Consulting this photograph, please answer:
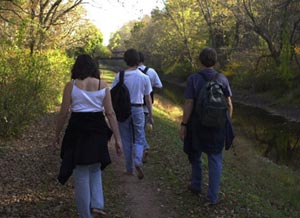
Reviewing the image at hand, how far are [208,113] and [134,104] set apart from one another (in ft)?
5.91

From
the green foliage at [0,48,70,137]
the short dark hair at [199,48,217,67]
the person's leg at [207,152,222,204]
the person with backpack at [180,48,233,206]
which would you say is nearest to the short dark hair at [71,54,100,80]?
the person with backpack at [180,48,233,206]

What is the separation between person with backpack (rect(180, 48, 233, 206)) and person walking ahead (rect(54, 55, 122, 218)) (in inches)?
58.1

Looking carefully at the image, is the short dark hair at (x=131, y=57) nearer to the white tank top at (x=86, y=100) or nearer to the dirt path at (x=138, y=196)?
the dirt path at (x=138, y=196)

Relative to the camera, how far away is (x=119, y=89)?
7.17 metres

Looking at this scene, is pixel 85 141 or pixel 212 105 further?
pixel 212 105

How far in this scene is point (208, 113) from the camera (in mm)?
5934

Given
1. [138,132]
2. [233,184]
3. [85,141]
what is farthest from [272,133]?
[85,141]

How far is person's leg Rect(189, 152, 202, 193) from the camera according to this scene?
21.6 feet

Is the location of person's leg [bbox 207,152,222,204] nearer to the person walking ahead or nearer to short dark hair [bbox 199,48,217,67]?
short dark hair [bbox 199,48,217,67]

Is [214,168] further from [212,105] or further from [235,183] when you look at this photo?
[235,183]

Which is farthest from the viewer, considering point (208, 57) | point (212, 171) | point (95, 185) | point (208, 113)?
point (212, 171)

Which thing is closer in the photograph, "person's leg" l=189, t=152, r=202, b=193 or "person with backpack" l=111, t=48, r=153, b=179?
"person's leg" l=189, t=152, r=202, b=193

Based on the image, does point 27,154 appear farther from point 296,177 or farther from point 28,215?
point 296,177

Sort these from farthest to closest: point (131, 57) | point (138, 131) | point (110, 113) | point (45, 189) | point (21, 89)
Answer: point (21, 89)
point (138, 131)
point (131, 57)
point (45, 189)
point (110, 113)
